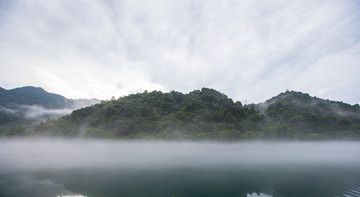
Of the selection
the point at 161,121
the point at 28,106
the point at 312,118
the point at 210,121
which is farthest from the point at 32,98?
the point at 312,118

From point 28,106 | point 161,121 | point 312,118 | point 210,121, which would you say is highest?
point 28,106

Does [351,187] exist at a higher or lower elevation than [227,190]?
higher

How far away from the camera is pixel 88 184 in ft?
68.3

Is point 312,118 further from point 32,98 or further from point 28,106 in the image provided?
point 32,98

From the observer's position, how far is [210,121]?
265 feet

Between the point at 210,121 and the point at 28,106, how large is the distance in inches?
6580

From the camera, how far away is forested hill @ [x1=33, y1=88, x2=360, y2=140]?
255 feet

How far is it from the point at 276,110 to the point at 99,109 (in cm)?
9863

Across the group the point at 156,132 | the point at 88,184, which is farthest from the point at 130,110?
the point at 88,184

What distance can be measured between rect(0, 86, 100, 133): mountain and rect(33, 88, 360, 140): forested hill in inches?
1888

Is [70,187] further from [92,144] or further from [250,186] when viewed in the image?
[92,144]

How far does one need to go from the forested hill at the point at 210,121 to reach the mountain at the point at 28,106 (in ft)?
157

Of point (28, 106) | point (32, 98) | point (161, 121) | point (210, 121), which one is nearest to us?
point (210, 121)

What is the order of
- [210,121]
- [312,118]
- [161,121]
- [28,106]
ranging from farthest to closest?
[28,106] → [161,121] → [312,118] → [210,121]
